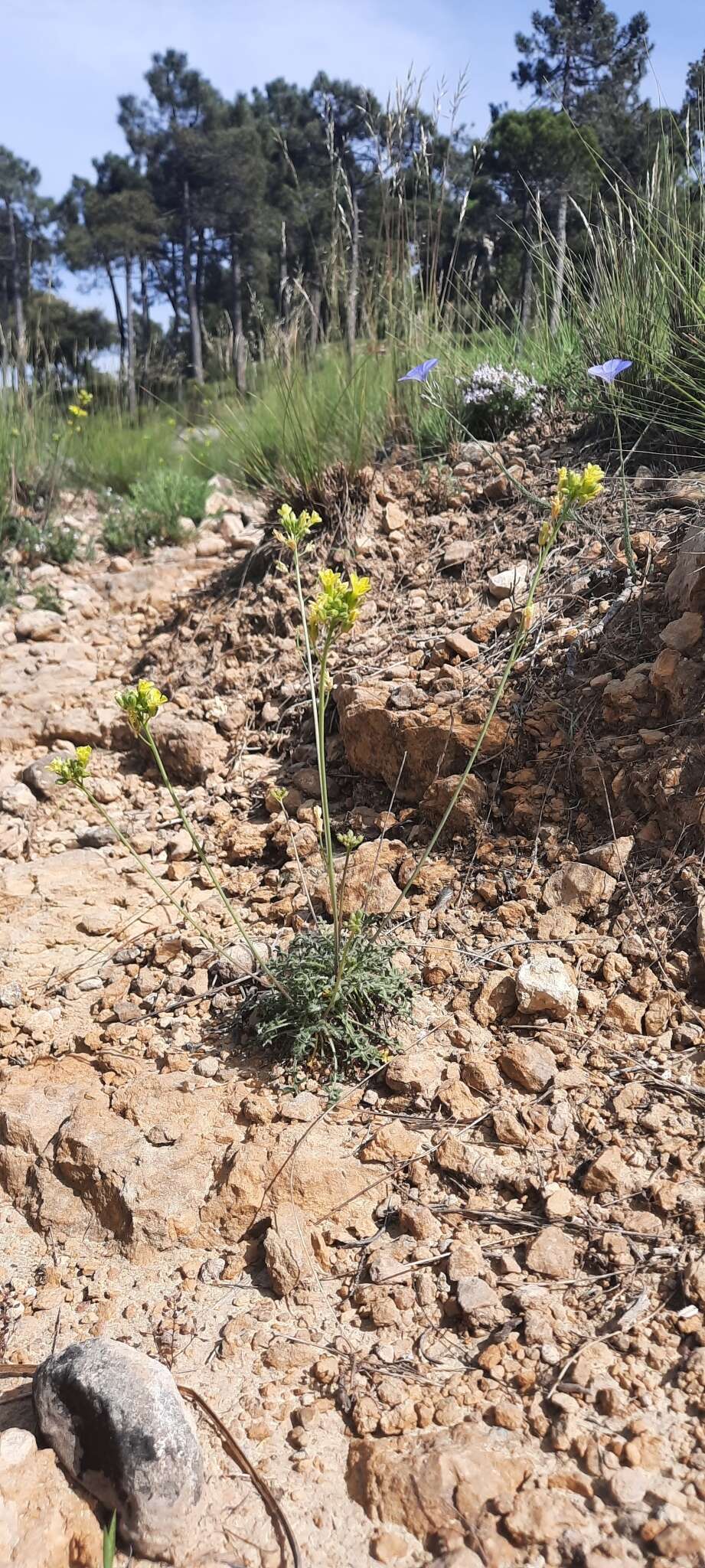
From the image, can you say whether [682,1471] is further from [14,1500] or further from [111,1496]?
[14,1500]

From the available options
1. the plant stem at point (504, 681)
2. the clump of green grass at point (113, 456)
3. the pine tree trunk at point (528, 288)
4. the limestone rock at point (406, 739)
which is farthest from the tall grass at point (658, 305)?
the clump of green grass at point (113, 456)

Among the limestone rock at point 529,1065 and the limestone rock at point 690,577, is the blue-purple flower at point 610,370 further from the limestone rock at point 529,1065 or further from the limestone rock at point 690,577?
the limestone rock at point 529,1065

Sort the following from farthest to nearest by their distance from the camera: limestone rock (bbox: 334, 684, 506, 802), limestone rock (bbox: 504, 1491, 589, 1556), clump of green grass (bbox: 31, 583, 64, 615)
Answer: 1. clump of green grass (bbox: 31, 583, 64, 615)
2. limestone rock (bbox: 334, 684, 506, 802)
3. limestone rock (bbox: 504, 1491, 589, 1556)

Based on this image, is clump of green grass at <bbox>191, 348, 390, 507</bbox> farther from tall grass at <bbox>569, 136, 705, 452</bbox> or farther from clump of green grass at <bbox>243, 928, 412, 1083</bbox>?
clump of green grass at <bbox>243, 928, 412, 1083</bbox>

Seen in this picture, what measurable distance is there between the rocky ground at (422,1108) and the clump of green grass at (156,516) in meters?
2.30

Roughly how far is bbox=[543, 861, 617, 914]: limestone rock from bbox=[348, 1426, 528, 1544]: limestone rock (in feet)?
3.68

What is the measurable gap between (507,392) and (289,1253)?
11.2 ft

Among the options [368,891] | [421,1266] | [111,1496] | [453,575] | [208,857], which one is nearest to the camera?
[111,1496]

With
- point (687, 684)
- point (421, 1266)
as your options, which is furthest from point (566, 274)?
point (421, 1266)

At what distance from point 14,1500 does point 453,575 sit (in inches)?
112

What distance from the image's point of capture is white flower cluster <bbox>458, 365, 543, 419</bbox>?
4.08 m

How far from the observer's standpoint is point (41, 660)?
4.28 m

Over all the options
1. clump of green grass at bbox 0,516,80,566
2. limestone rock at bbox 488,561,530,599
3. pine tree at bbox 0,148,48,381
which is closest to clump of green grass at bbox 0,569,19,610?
clump of green grass at bbox 0,516,80,566

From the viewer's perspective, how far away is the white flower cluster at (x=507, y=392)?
161 inches
